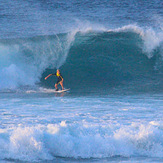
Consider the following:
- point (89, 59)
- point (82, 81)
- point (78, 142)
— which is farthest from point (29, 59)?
point (78, 142)

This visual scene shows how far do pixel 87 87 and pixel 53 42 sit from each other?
580cm

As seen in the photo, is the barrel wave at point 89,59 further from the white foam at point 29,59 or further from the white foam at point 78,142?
the white foam at point 78,142

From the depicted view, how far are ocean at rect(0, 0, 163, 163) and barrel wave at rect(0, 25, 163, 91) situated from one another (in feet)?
0.15

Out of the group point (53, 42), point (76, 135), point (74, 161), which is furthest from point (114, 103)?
point (53, 42)

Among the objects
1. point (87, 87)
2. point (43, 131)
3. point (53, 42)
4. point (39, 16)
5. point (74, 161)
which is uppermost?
point (39, 16)

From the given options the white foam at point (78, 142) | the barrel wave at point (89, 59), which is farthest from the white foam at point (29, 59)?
the white foam at point (78, 142)

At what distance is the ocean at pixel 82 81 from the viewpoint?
741 cm

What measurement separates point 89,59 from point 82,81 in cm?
251

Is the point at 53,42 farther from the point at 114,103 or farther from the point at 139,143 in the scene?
the point at 139,143

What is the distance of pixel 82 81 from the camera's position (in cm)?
1680

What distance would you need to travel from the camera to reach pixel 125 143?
24.8ft

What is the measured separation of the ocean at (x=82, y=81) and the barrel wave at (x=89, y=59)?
1.8 inches

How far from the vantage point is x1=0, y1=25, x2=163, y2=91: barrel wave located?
16.7 m

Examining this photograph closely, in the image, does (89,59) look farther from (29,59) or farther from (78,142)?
(78,142)
